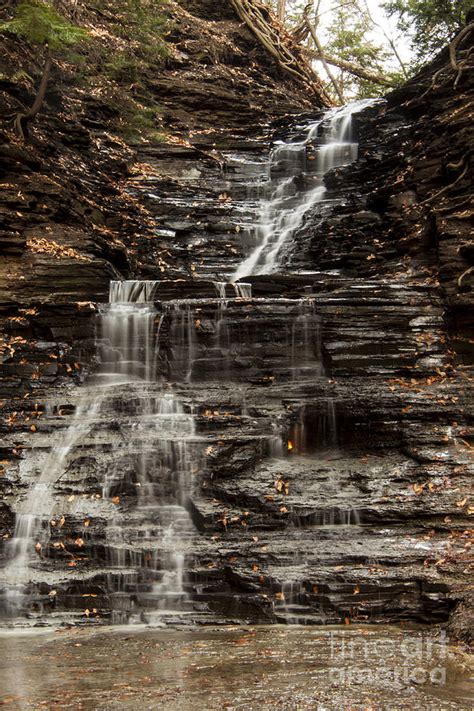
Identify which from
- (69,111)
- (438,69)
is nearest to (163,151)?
(69,111)

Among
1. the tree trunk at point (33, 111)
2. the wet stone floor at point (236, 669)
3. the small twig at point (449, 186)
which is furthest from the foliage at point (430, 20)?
the wet stone floor at point (236, 669)

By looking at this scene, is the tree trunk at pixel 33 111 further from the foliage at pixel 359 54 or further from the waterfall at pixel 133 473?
the foliage at pixel 359 54

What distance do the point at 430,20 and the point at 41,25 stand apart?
10420 mm

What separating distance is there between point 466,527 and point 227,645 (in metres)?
3.07

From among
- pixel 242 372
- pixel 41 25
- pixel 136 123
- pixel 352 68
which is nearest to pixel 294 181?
pixel 136 123

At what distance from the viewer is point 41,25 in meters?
12.8

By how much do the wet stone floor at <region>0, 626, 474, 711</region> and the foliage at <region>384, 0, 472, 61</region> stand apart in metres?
16.2

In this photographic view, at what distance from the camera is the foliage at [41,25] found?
1266cm

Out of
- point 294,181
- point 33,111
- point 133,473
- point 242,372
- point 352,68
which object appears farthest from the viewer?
point 352,68

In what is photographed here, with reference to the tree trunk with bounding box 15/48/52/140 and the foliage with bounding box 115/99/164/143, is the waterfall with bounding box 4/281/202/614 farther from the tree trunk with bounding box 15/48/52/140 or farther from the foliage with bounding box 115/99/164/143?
the foliage with bounding box 115/99/164/143

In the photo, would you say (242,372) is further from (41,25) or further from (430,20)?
(430,20)

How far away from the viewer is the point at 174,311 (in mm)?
10789

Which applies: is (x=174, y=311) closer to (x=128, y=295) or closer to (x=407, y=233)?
(x=128, y=295)

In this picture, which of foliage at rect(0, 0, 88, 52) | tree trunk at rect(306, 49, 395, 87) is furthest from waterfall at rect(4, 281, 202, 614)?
tree trunk at rect(306, 49, 395, 87)
